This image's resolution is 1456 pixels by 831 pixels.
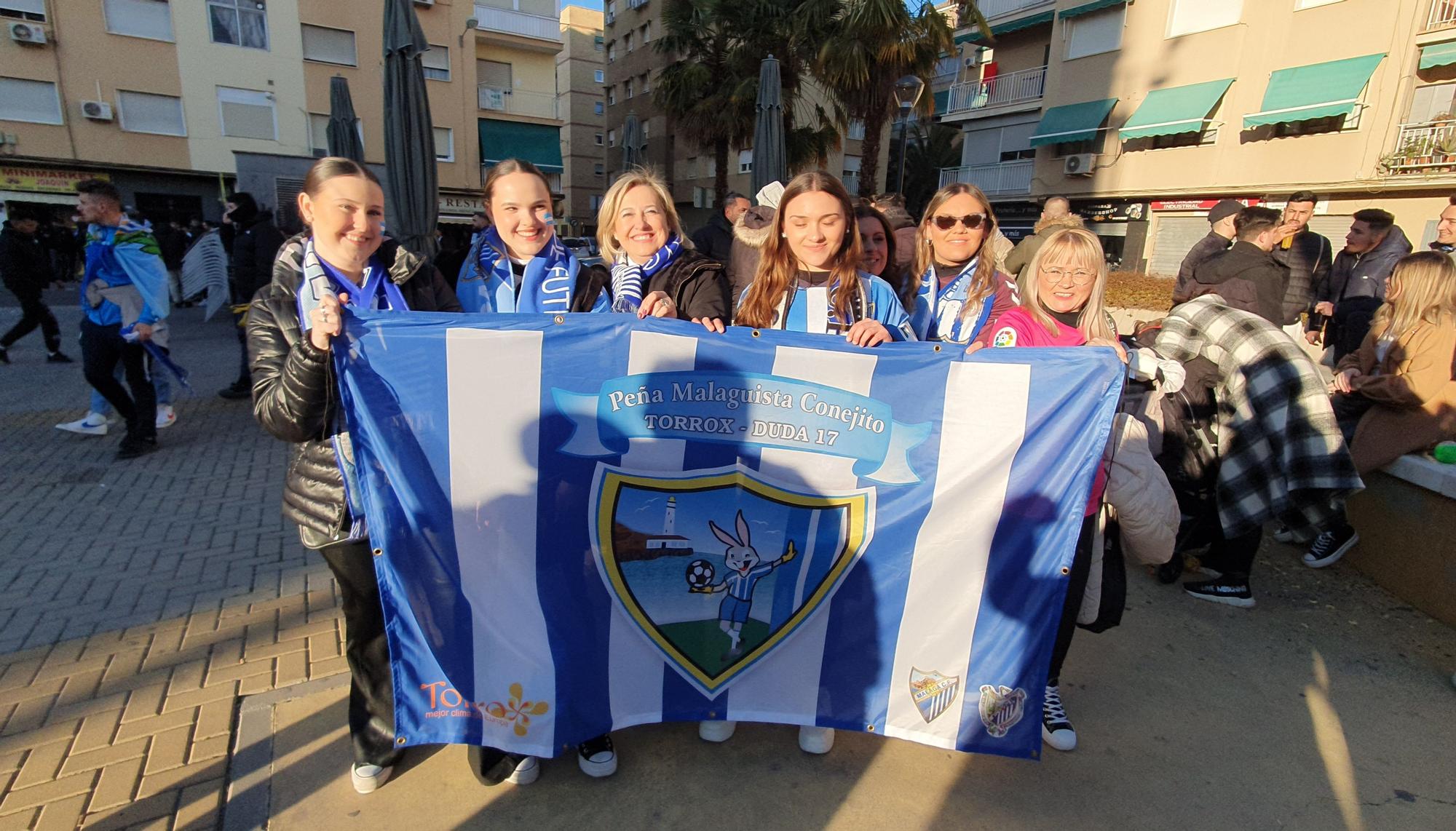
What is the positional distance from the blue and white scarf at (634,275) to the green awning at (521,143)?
26.7 metres

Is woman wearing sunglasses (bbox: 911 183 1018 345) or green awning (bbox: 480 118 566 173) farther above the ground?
green awning (bbox: 480 118 566 173)

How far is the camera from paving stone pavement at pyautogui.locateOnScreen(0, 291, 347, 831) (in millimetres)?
2357

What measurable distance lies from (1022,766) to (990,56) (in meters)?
31.7

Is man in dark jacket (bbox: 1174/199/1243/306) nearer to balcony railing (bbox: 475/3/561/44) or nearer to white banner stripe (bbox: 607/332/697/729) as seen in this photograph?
white banner stripe (bbox: 607/332/697/729)

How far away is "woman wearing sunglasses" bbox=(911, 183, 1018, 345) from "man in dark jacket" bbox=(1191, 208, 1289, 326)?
2.18 m

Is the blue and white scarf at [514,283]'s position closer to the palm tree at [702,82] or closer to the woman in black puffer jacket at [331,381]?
the woman in black puffer jacket at [331,381]

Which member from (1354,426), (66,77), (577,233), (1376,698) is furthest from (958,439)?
(577,233)

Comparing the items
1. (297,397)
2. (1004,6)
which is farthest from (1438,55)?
(297,397)

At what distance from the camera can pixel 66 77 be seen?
844 inches

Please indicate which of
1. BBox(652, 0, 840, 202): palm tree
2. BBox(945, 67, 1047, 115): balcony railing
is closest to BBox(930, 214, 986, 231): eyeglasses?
BBox(652, 0, 840, 202): palm tree

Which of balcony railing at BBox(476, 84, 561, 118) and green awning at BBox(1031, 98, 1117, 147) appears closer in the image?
green awning at BBox(1031, 98, 1117, 147)

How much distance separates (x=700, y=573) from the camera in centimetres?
240

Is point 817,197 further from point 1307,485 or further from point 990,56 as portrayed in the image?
point 990,56

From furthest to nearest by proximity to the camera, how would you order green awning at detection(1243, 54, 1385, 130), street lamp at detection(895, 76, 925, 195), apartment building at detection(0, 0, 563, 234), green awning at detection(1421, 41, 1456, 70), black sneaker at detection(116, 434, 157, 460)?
apartment building at detection(0, 0, 563, 234) < green awning at detection(1243, 54, 1385, 130) < green awning at detection(1421, 41, 1456, 70) < street lamp at detection(895, 76, 925, 195) < black sneaker at detection(116, 434, 157, 460)
